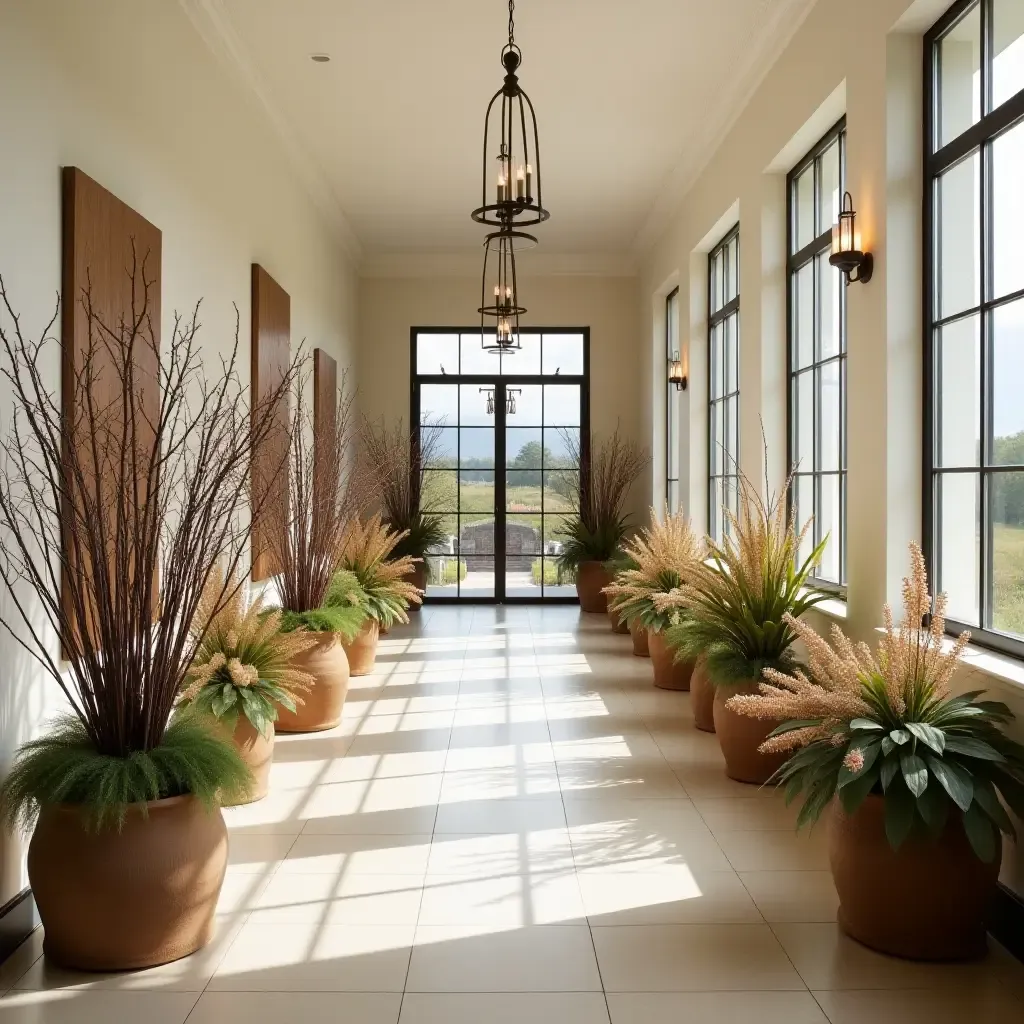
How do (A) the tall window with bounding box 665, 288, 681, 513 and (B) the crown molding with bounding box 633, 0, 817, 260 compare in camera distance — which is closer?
(B) the crown molding with bounding box 633, 0, 817, 260

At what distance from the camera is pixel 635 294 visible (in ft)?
38.3

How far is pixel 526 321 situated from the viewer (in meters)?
11.6

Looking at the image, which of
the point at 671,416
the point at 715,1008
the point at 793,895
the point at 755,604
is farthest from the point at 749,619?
the point at 671,416

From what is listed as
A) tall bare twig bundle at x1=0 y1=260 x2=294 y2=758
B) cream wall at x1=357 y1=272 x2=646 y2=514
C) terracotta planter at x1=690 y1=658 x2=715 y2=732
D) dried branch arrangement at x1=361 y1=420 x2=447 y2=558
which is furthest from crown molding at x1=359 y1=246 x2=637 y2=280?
tall bare twig bundle at x1=0 y1=260 x2=294 y2=758

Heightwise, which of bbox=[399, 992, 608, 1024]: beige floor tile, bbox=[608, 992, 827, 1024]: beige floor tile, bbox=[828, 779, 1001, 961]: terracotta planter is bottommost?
bbox=[608, 992, 827, 1024]: beige floor tile

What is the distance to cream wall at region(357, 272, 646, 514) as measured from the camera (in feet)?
38.0

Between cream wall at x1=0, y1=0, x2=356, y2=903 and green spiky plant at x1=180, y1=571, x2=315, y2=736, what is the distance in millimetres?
698

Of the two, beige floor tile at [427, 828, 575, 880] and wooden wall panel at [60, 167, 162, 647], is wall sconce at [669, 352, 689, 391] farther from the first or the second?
beige floor tile at [427, 828, 575, 880]

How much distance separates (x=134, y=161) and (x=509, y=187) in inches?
64.5

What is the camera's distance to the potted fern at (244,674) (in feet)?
13.6

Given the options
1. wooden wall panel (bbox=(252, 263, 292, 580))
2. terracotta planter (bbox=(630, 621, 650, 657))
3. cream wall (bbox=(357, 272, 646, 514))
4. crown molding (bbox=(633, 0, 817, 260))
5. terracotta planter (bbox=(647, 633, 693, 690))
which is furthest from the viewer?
cream wall (bbox=(357, 272, 646, 514))

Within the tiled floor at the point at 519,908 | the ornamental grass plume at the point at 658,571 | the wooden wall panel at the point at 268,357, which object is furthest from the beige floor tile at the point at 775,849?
the wooden wall panel at the point at 268,357

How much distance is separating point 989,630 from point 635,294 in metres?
8.51

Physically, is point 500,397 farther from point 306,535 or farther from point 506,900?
point 506,900
